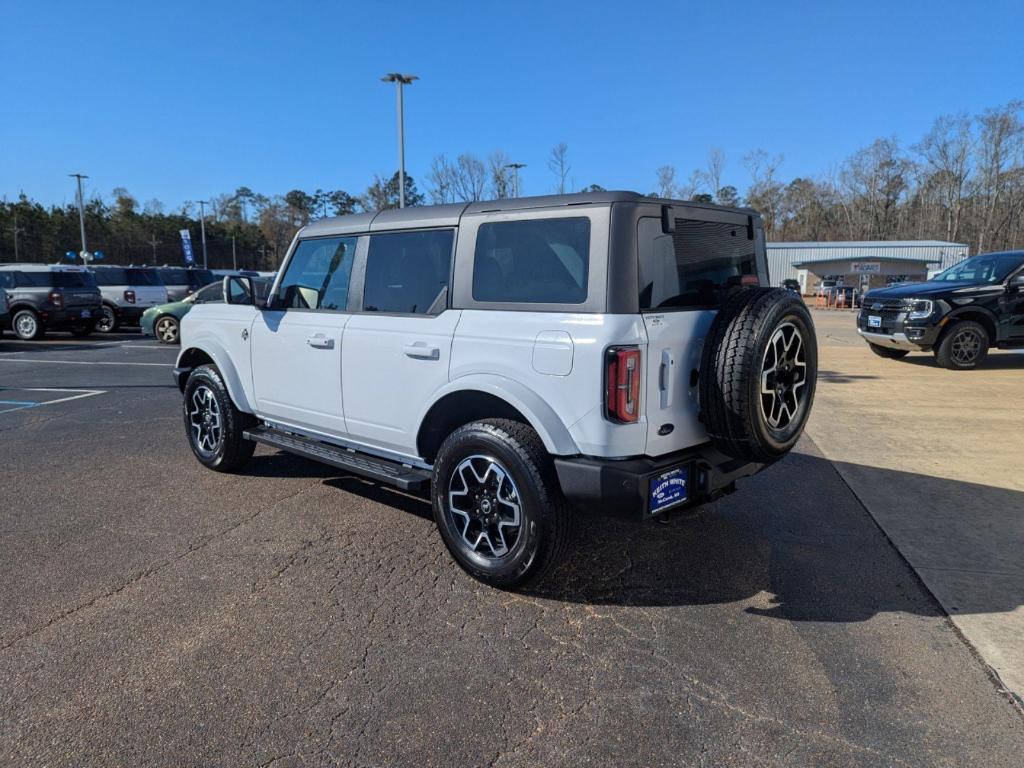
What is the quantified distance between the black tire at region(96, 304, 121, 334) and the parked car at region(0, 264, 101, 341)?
4.45 ft

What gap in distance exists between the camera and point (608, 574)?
3.83m

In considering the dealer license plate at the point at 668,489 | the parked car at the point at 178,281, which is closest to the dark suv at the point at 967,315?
the dealer license plate at the point at 668,489

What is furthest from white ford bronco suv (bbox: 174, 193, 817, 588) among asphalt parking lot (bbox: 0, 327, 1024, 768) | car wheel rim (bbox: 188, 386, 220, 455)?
car wheel rim (bbox: 188, 386, 220, 455)

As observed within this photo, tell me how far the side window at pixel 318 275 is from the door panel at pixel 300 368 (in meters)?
0.10

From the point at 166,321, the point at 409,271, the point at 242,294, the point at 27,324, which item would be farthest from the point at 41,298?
the point at 409,271

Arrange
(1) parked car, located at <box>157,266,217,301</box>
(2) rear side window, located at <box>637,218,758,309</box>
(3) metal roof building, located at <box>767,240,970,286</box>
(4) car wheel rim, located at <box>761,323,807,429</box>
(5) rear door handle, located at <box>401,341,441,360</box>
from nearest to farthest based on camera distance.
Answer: (2) rear side window, located at <box>637,218,758,309</box> < (4) car wheel rim, located at <box>761,323,807,429</box> < (5) rear door handle, located at <box>401,341,441,360</box> < (1) parked car, located at <box>157,266,217,301</box> < (3) metal roof building, located at <box>767,240,970,286</box>

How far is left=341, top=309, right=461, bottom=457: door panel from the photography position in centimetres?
379

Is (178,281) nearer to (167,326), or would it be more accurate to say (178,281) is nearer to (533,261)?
(167,326)

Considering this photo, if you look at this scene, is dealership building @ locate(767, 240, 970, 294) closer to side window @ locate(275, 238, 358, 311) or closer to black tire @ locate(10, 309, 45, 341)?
black tire @ locate(10, 309, 45, 341)

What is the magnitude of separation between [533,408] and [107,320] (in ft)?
63.5

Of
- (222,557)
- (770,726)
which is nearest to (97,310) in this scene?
(222,557)

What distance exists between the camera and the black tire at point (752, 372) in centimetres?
321

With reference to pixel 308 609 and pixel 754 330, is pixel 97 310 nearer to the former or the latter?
pixel 308 609

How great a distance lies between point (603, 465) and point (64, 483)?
15.0ft
